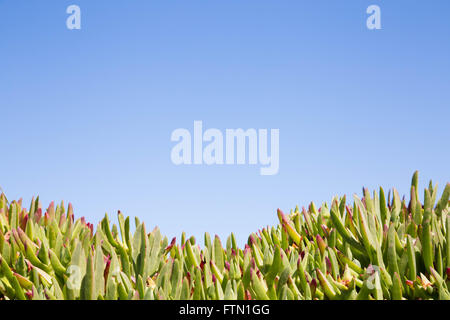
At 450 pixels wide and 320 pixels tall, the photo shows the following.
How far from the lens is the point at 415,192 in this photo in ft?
9.84

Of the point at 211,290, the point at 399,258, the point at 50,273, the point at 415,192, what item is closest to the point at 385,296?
the point at 399,258

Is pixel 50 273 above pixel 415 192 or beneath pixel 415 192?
beneath

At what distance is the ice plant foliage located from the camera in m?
2.03

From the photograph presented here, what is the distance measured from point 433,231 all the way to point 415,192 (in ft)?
1.96

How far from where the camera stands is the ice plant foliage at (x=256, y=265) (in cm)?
203

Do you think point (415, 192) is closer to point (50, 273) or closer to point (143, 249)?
point (143, 249)

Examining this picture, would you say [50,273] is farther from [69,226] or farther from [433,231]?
[433,231]

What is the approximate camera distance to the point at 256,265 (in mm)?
2488

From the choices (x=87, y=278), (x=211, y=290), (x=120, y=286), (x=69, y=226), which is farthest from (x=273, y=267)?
(x=69, y=226)
